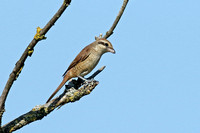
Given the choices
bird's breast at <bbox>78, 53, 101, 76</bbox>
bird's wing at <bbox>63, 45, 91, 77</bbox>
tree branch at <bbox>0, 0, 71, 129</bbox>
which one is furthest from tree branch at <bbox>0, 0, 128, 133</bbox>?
bird's wing at <bbox>63, 45, 91, 77</bbox>

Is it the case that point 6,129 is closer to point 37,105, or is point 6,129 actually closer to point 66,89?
point 37,105

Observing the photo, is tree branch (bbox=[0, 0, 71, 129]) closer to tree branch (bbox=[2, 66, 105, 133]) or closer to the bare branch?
tree branch (bbox=[2, 66, 105, 133])

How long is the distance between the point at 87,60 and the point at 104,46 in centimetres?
46

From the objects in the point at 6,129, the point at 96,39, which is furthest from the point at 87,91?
the point at 96,39

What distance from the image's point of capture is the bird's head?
6.23 meters

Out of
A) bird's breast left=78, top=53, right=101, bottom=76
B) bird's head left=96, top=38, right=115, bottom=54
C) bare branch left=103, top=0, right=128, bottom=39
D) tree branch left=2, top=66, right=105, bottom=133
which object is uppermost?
bare branch left=103, top=0, right=128, bottom=39

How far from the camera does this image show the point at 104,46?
6324 mm

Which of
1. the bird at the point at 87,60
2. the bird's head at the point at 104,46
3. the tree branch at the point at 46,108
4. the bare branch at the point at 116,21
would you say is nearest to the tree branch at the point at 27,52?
the tree branch at the point at 46,108

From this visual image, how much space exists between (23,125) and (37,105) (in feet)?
1.12

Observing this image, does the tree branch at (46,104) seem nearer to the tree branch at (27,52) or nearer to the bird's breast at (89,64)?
the tree branch at (27,52)

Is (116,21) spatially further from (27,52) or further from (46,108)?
(27,52)

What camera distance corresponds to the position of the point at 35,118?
4660mm

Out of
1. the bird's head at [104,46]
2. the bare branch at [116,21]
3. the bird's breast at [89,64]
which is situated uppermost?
the bare branch at [116,21]

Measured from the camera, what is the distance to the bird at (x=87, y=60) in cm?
635
